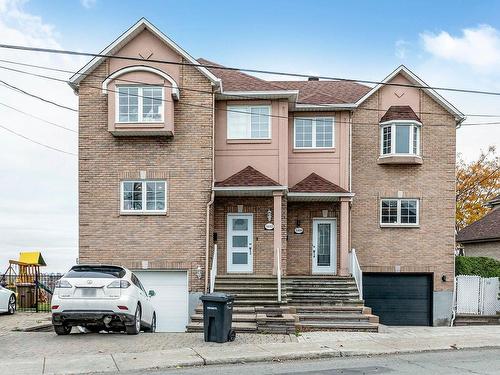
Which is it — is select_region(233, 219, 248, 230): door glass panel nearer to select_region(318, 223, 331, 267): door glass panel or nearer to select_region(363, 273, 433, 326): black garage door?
select_region(318, 223, 331, 267): door glass panel

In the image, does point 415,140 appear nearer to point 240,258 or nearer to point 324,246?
point 324,246

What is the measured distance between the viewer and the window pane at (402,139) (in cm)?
2245

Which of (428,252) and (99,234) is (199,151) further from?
(428,252)


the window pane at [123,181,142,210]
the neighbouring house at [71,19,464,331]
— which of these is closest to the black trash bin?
the neighbouring house at [71,19,464,331]

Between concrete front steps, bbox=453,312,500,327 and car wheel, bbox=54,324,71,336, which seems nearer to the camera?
car wheel, bbox=54,324,71,336

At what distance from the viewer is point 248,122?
21078 millimetres

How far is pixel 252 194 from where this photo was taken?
20812mm

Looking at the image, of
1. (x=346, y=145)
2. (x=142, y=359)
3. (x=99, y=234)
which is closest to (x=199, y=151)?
(x=99, y=234)

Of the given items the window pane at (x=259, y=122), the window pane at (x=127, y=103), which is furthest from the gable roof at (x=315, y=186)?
the window pane at (x=127, y=103)

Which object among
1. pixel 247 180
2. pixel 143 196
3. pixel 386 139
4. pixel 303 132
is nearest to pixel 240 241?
pixel 247 180

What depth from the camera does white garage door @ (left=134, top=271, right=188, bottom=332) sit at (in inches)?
764

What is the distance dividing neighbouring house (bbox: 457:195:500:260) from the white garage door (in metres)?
15.9

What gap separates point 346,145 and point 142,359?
525 inches

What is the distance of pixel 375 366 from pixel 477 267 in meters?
14.7
